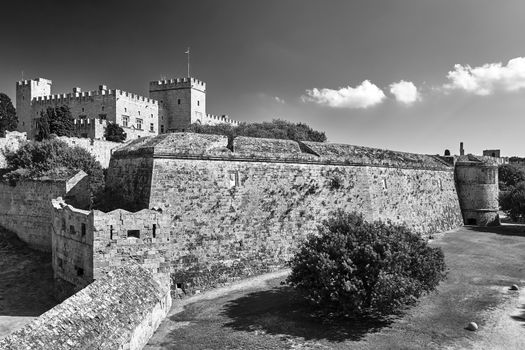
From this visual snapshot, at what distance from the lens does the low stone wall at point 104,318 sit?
10391 millimetres

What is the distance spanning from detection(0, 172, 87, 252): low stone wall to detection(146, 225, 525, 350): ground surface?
37.1ft

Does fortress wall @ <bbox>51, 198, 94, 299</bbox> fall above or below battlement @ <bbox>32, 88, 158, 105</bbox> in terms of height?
below

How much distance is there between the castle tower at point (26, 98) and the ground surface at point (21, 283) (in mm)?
38110

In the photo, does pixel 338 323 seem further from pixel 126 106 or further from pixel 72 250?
pixel 126 106

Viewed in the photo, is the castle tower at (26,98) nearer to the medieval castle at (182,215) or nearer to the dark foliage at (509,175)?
the medieval castle at (182,215)

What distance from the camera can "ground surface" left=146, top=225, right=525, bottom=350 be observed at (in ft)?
42.3

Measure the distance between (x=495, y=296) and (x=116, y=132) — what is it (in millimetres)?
43550

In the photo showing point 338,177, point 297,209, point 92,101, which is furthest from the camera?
point 92,101

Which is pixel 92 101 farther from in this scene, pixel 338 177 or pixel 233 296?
pixel 233 296

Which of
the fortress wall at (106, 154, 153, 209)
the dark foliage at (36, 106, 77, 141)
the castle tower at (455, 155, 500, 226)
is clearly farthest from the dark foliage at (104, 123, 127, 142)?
the castle tower at (455, 155, 500, 226)

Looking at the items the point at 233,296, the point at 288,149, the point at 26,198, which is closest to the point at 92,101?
the point at 26,198

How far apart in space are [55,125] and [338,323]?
3951 cm

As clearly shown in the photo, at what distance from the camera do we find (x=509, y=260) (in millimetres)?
23125

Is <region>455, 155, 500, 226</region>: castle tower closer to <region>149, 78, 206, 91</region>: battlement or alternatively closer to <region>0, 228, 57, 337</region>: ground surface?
<region>0, 228, 57, 337</region>: ground surface
